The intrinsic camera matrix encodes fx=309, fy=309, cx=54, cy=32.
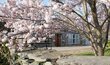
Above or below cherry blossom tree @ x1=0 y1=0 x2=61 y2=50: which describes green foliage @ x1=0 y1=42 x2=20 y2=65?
below

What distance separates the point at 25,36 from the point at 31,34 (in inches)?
A: 6.4

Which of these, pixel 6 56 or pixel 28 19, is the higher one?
pixel 28 19

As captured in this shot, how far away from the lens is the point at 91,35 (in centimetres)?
582

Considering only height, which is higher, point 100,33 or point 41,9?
point 41,9

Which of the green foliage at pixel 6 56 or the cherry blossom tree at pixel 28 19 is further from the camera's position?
the green foliage at pixel 6 56

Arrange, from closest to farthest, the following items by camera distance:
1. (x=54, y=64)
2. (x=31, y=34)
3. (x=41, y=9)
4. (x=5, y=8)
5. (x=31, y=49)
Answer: (x=54, y=64) → (x=41, y=9) → (x=31, y=34) → (x=5, y=8) → (x=31, y=49)

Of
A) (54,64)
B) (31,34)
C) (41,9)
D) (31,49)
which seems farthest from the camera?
(31,49)

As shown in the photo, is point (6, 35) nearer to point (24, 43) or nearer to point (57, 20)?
point (24, 43)

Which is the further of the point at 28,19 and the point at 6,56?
the point at 6,56

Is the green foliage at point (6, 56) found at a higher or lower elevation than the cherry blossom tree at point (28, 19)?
lower

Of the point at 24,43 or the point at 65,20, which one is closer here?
the point at 65,20

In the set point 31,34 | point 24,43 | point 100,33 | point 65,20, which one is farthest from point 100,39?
point 24,43

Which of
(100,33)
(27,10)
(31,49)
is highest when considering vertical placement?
(27,10)

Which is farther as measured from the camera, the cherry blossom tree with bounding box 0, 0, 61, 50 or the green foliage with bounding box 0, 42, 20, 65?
the green foliage with bounding box 0, 42, 20, 65
